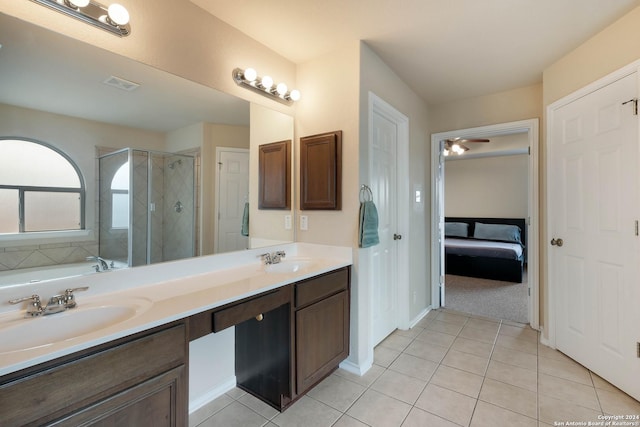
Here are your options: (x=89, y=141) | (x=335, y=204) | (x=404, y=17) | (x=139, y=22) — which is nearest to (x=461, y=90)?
(x=404, y=17)

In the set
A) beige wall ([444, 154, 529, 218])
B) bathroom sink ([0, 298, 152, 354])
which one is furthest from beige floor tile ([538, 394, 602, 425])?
beige wall ([444, 154, 529, 218])

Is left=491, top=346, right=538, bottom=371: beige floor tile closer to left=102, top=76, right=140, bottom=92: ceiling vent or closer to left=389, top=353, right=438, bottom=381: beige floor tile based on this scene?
left=389, top=353, right=438, bottom=381: beige floor tile

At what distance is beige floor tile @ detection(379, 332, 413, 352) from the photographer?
259 cm

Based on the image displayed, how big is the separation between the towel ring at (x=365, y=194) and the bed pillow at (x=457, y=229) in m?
4.62

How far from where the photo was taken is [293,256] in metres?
2.40

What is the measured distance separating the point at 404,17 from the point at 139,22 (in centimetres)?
157

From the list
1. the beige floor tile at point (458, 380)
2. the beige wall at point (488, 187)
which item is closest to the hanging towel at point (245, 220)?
the beige floor tile at point (458, 380)

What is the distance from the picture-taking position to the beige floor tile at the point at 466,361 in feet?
7.30

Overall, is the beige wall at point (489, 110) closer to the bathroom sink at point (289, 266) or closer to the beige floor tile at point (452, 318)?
the beige floor tile at point (452, 318)

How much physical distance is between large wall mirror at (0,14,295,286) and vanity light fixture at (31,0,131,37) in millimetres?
113

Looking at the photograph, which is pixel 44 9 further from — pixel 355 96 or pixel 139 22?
pixel 355 96

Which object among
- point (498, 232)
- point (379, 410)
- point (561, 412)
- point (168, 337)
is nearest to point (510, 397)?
point (561, 412)

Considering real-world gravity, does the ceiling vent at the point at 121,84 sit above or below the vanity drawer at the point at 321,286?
above

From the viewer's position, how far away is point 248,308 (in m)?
1.46
